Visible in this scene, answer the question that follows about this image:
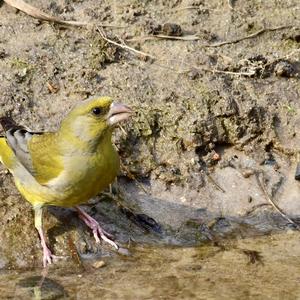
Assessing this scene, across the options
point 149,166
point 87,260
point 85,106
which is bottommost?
point 87,260

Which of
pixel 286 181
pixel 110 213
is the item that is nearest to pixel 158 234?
pixel 110 213

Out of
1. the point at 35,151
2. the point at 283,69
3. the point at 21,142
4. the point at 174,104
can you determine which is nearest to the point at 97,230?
the point at 35,151

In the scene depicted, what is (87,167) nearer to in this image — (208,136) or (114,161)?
(114,161)

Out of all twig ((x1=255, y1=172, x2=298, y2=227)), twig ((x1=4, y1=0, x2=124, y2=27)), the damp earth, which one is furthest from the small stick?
twig ((x1=4, y1=0, x2=124, y2=27))

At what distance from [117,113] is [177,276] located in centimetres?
138

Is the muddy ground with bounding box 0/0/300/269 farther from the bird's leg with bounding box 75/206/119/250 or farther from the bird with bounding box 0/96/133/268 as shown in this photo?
the bird with bounding box 0/96/133/268

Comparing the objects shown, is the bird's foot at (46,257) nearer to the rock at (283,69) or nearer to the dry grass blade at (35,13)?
the dry grass blade at (35,13)

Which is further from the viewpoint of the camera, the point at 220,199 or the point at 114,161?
the point at 220,199

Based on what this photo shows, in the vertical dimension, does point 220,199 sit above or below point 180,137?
below

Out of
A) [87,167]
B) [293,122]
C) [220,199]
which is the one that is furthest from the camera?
[293,122]

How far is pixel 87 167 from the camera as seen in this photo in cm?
696

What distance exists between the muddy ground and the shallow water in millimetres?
206

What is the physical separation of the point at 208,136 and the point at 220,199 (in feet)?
2.07

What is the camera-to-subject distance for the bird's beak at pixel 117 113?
6914mm
